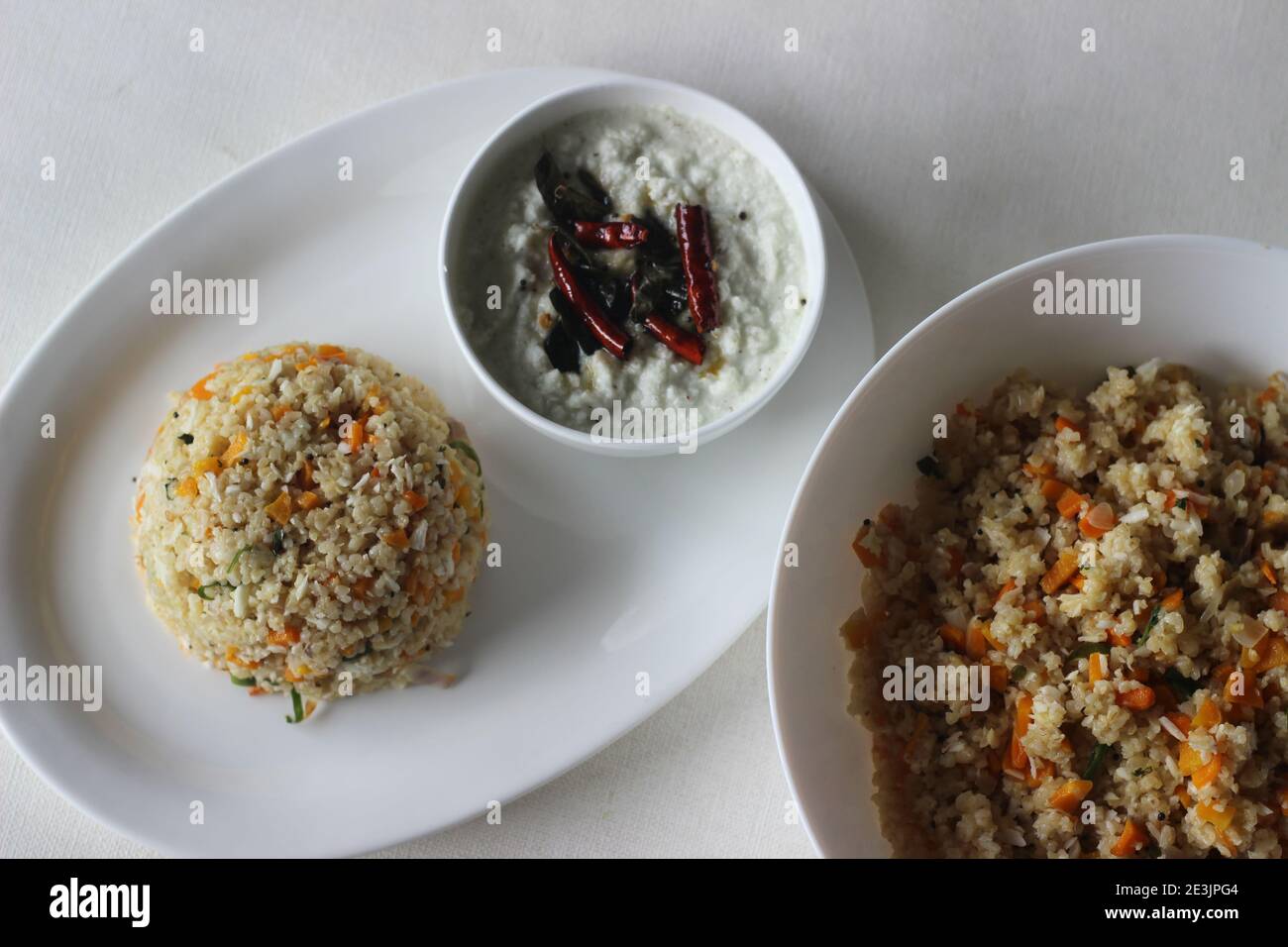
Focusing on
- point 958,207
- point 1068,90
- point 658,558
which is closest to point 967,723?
point 658,558

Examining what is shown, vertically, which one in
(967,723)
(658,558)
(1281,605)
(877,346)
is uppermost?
(877,346)

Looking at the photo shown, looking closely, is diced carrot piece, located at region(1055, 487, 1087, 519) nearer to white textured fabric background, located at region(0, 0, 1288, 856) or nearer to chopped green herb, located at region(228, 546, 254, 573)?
white textured fabric background, located at region(0, 0, 1288, 856)

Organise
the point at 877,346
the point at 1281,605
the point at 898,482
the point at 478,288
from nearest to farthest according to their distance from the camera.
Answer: the point at 1281,605
the point at 898,482
the point at 478,288
the point at 877,346

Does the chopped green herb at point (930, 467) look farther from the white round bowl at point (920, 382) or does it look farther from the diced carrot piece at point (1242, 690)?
the diced carrot piece at point (1242, 690)

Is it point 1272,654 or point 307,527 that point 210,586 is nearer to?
point 307,527

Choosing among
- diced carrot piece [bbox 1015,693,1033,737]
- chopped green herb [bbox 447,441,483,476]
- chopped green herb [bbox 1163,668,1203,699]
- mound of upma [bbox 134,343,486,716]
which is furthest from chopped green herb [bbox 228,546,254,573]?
chopped green herb [bbox 1163,668,1203,699]

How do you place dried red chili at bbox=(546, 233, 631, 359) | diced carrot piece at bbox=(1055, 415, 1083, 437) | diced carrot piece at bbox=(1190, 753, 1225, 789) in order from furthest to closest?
dried red chili at bbox=(546, 233, 631, 359) < diced carrot piece at bbox=(1055, 415, 1083, 437) < diced carrot piece at bbox=(1190, 753, 1225, 789)

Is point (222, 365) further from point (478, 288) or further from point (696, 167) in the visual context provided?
point (696, 167)
